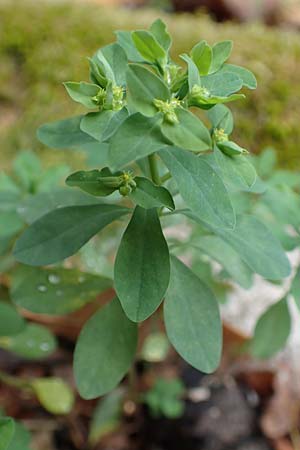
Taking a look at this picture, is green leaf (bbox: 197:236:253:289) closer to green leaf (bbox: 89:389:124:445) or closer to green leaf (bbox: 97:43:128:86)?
green leaf (bbox: 97:43:128:86)

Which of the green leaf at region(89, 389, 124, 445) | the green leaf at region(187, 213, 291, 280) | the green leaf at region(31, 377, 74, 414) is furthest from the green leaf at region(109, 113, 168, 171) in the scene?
the green leaf at region(89, 389, 124, 445)

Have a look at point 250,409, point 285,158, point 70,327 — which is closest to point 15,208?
point 70,327

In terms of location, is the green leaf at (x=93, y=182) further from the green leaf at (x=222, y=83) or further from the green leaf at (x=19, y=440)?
the green leaf at (x=19, y=440)

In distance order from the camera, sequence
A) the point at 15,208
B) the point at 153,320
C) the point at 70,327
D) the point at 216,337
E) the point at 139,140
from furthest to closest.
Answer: the point at 70,327
the point at 153,320
the point at 15,208
the point at 216,337
the point at 139,140

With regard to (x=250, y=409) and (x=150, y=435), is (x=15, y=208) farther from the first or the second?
(x=250, y=409)

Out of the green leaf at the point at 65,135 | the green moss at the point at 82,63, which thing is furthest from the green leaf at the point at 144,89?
the green moss at the point at 82,63

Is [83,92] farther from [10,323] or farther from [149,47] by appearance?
[10,323]
